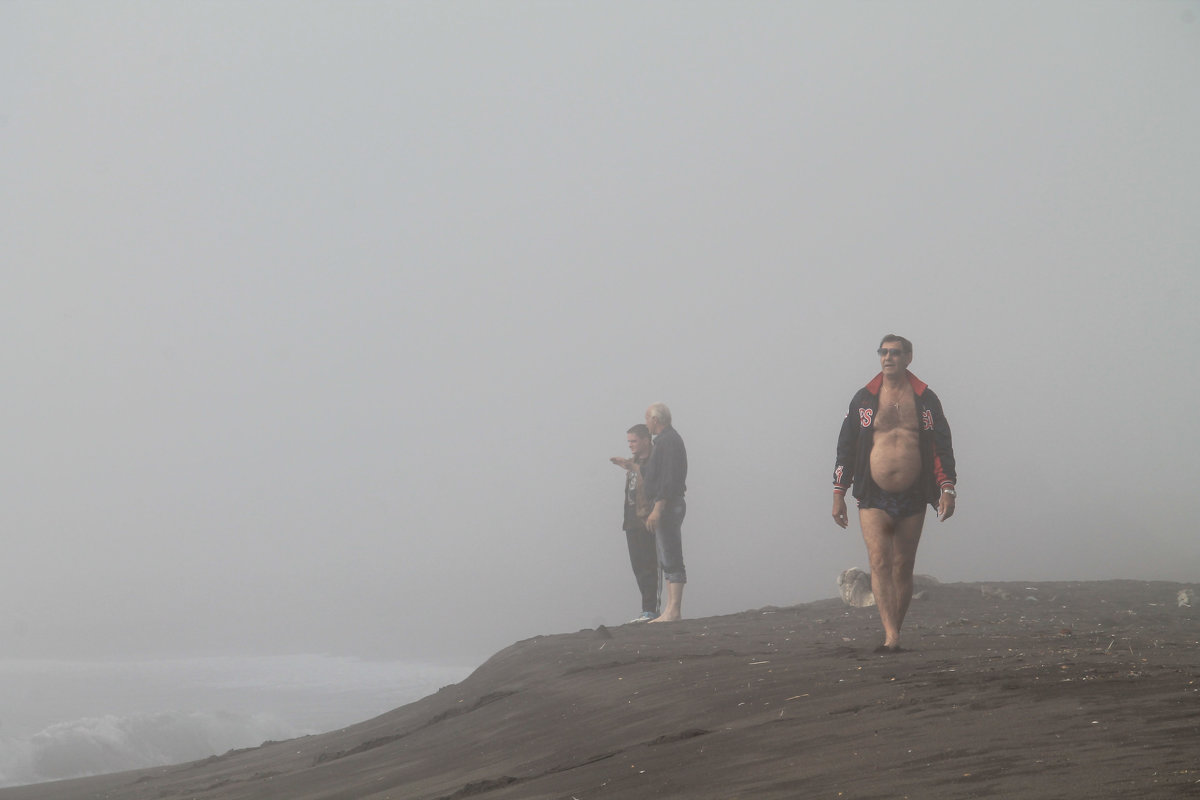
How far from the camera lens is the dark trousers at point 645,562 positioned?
1286cm

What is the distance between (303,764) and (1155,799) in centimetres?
695

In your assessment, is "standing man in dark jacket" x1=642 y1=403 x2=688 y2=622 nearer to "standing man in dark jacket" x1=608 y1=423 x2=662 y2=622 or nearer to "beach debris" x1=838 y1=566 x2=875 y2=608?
"standing man in dark jacket" x1=608 y1=423 x2=662 y2=622

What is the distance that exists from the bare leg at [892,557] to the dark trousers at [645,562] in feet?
18.9

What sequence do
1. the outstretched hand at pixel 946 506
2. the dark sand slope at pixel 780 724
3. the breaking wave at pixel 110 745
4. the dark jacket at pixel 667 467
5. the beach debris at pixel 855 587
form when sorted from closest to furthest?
the dark sand slope at pixel 780 724 → the outstretched hand at pixel 946 506 → the dark jacket at pixel 667 467 → the beach debris at pixel 855 587 → the breaking wave at pixel 110 745

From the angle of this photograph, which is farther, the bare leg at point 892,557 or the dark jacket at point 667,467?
the dark jacket at point 667,467

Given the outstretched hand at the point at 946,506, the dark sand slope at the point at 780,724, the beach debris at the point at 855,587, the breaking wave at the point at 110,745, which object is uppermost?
the outstretched hand at the point at 946,506

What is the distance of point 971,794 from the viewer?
130 inches

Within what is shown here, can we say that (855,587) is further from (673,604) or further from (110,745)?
(110,745)

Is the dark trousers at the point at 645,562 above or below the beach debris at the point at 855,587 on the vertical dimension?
above

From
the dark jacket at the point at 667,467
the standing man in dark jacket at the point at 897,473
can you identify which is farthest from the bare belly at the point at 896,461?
the dark jacket at the point at 667,467

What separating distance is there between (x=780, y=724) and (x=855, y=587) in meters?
9.53

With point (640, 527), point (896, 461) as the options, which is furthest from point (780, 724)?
point (640, 527)

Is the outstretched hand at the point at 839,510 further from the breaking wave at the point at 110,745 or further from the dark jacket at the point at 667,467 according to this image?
the breaking wave at the point at 110,745

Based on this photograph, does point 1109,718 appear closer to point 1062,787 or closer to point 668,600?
point 1062,787
